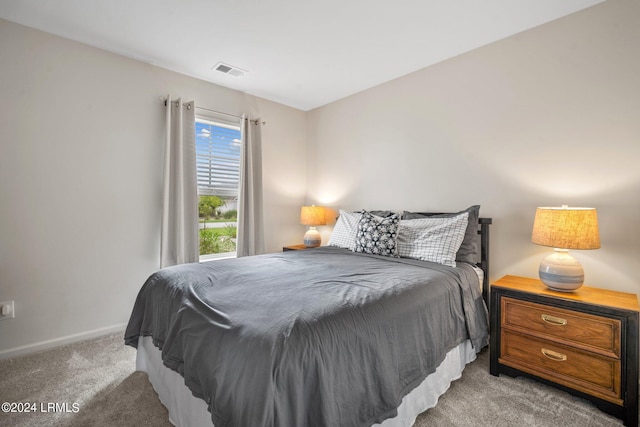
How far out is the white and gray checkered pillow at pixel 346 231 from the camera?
120 inches

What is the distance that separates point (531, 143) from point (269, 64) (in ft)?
8.29

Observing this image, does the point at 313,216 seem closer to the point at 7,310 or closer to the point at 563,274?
the point at 563,274

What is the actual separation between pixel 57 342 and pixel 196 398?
6.73ft

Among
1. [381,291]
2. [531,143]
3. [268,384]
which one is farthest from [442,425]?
[531,143]

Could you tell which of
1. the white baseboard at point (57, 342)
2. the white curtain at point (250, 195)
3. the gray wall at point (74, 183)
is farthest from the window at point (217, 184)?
the white baseboard at point (57, 342)

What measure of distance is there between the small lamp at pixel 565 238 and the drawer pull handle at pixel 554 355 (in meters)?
0.39

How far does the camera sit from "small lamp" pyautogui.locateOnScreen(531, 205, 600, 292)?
5.85 ft

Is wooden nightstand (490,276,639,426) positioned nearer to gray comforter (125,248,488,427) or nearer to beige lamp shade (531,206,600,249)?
gray comforter (125,248,488,427)

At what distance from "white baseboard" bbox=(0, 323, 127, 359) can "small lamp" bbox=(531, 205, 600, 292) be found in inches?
142

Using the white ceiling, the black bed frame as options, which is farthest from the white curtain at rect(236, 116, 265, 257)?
the black bed frame

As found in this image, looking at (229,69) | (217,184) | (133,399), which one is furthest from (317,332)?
(229,69)

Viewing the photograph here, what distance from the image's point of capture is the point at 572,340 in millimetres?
1754

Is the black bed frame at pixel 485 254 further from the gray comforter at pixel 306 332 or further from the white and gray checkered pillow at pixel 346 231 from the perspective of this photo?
the white and gray checkered pillow at pixel 346 231

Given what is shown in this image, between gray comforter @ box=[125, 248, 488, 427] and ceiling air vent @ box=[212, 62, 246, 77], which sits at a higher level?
ceiling air vent @ box=[212, 62, 246, 77]
